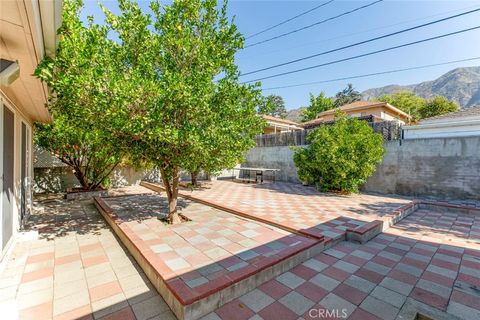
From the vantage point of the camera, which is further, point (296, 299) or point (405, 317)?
point (296, 299)

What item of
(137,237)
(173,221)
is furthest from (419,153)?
(137,237)

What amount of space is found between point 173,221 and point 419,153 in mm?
10073

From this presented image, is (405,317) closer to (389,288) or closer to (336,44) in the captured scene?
(389,288)

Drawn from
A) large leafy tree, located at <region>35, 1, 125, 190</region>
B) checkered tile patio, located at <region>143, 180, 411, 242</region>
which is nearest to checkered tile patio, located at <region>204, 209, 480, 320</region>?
checkered tile patio, located at <region>143, 180, 411, 242</region>

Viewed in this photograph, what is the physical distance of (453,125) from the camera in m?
8.51

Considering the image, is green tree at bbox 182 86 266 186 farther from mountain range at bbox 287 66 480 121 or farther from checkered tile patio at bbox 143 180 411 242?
mountain range at bbox 287 66 480 121

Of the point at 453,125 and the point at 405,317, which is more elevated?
the point at 453,125

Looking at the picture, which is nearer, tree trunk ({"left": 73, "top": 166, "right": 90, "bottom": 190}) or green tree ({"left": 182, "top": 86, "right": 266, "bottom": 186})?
green tree ({"left": 182, "top": 86, "right": 266, "bottom": 186})

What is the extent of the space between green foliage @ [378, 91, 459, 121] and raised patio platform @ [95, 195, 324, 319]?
30142 mm

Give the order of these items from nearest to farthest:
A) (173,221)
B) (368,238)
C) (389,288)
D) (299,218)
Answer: (389,288) → (368,238) → (173,221) → (299,218)

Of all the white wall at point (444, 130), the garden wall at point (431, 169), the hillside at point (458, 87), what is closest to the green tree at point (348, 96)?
the white wall at point (444, 130)

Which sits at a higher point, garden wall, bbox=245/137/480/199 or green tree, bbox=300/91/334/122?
green tree, bbox=300/91/334/122

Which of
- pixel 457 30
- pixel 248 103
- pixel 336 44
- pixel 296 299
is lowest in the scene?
pixel 296 299

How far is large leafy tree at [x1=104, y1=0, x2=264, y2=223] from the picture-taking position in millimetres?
3697
